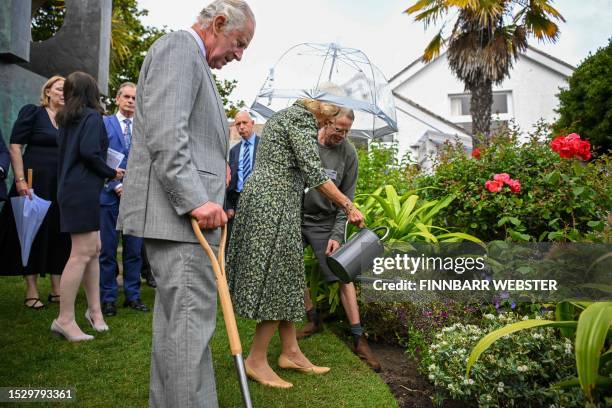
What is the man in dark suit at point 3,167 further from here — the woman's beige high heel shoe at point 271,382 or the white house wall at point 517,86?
the white house wall at point 517,86

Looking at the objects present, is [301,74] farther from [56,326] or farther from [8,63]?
[8,63]

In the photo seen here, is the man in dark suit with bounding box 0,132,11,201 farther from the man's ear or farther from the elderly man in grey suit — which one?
the man's ear

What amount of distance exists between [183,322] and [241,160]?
4187mm

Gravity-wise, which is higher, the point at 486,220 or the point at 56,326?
the point at 486,220

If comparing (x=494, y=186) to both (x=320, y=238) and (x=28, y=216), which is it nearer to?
(x=320, y=238)

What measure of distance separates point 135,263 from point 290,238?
A: 2363mm

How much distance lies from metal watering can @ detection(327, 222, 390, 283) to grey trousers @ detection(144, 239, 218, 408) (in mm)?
1134

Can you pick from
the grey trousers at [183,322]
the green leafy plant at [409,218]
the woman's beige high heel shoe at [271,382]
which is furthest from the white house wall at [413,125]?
the grey trousers at [183,322]

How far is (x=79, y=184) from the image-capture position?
3.88m

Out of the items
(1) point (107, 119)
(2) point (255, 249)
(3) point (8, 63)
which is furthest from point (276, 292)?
(3) point (8, 63)

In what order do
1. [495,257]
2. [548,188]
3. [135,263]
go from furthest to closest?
[135,263]
[548,188]
[495,257]

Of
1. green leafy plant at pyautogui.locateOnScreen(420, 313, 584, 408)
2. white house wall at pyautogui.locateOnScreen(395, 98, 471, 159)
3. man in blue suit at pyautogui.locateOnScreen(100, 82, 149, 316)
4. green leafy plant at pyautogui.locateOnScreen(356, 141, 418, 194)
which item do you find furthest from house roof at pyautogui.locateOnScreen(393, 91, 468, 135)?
green leafy plant at pyautogui.locateOnScreen(420, 313, 584, 408)

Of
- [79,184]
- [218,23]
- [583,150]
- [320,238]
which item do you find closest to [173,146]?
[218,23]

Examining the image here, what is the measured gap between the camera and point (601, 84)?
12.8 m
